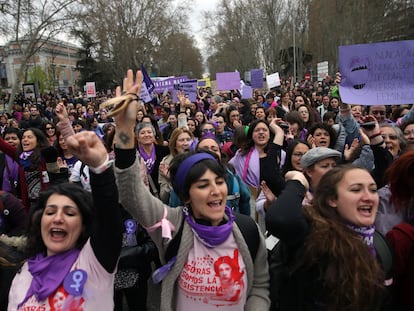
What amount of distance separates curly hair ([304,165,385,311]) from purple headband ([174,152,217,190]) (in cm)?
68

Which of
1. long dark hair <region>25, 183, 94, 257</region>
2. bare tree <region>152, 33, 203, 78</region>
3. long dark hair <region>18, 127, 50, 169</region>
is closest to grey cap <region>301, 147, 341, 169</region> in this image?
long dark hair <region>25, 183, 94, 257</region>

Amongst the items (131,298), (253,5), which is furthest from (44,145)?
(253,5)

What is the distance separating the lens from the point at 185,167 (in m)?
2.02

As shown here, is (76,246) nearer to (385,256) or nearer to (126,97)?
(126,97)

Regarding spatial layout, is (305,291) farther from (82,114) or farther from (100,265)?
(82,114)

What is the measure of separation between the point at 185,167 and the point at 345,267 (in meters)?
0.92

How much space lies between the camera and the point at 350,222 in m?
1.88

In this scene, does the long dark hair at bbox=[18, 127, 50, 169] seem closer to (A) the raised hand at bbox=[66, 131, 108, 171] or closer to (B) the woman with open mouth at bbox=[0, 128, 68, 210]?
(B) the woman with open mouth at bbox=[0, 128, 68, 210]

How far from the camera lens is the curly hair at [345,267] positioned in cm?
169

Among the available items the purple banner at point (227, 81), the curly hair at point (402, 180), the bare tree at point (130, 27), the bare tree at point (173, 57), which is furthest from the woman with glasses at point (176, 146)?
the bare tree at point (173, 57)

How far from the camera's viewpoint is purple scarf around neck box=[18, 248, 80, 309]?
68.2 inches

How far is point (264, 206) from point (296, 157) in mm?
660

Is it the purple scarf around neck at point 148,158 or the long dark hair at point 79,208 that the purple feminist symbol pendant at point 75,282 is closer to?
the long dark hair at point 79,208

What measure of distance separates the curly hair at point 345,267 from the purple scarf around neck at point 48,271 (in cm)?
115
